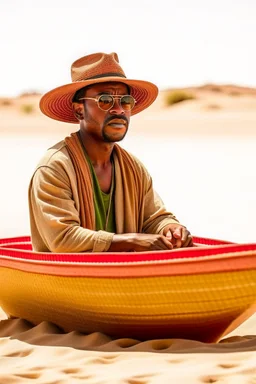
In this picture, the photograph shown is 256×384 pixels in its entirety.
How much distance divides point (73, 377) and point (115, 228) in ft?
5.93

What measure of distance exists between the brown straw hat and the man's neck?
0.30 meters

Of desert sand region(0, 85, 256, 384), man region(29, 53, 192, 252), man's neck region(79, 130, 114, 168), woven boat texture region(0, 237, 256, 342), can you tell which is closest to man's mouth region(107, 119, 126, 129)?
man region(29, 53, 192, 252)

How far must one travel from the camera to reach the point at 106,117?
6.15 metres

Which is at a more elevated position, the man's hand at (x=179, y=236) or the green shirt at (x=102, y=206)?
the green shirt at (x=102, y=206)

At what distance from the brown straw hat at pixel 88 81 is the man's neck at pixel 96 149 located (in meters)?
0.30

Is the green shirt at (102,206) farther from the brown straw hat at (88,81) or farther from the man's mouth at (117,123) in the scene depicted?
the brown straw hat at (88,81)

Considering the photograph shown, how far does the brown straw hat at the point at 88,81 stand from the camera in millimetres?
6191

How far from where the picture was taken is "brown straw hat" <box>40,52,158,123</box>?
6191 millimetres

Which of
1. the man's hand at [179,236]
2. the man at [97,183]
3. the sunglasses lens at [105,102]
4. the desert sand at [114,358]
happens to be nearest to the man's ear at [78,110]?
the man at [97,183]

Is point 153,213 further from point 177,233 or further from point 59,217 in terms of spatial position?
point 59,217

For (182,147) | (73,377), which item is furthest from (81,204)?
(182,147)

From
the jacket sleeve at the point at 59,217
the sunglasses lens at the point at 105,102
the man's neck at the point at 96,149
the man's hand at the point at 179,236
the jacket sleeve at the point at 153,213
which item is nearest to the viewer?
the jacket sleeve at the point at 59,217

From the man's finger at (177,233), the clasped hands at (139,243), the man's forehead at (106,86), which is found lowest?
the clasped hands at (139,243)

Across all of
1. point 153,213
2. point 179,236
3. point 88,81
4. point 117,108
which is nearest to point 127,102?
point 117,108
